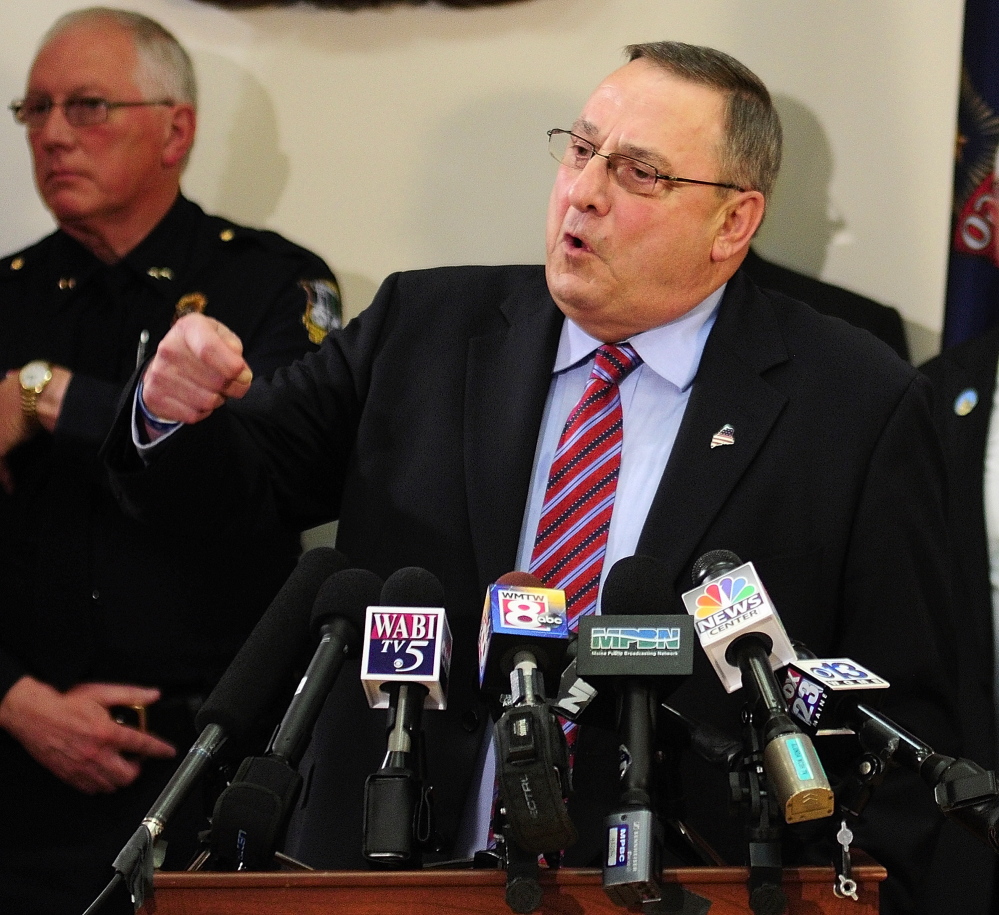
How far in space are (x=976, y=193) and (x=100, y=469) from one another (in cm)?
186

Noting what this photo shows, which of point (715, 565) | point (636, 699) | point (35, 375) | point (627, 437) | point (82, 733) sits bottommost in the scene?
point (82, 733)

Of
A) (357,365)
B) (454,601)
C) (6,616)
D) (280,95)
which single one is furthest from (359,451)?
(280,95)

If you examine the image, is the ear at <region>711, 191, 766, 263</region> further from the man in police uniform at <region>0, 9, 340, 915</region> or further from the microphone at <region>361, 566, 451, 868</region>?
the microphone at <region>361, 566, 451, 868</region>

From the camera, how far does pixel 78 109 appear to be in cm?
281

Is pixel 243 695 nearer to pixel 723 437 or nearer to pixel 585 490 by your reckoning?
pixel 585 490

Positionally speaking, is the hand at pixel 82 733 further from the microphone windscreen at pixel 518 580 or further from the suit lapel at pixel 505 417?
the microphone windscreen at pixel 518 580

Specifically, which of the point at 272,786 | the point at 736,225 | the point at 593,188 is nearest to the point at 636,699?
the point at 272,786

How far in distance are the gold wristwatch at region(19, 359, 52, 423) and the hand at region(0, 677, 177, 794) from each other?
480 mm

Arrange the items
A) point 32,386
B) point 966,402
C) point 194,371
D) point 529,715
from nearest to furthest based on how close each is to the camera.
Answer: point 529,715 → point 194,371 → point 32,386 → point 966,402

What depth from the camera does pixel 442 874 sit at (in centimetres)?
119

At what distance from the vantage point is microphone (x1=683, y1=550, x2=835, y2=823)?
1111 mm

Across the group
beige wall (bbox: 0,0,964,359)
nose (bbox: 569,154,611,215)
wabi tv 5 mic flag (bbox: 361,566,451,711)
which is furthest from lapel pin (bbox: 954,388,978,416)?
wabi tv 5 mic flag (bbox: 361,566,451,711)

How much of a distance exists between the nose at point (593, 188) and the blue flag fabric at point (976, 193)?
3.85ft

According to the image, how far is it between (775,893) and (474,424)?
97cm
